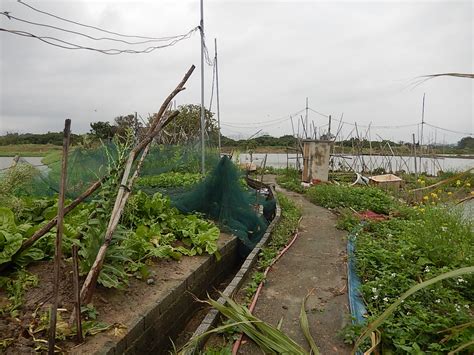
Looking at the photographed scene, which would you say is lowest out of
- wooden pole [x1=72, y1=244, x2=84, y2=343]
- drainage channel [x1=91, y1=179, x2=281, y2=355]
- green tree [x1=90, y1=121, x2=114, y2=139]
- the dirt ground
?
drainage channel [x1=91, y1=179, x2=281, y2=355]

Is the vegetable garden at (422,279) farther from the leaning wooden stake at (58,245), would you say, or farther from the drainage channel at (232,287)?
the leaning wooden stake at (58,245)

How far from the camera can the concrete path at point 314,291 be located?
3.05 metres

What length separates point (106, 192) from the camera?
10.3 ft

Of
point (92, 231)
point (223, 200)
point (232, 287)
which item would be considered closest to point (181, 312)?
point (232, 287)

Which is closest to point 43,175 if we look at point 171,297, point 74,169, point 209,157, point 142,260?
point 74,169

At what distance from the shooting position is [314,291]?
157 inches

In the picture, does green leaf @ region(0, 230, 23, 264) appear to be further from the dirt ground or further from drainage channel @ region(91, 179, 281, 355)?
drainage channel @ region(91, 179, 281, 355)

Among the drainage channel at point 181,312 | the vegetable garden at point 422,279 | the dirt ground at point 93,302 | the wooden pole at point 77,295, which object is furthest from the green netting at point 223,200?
the wooden pole at point 77,295

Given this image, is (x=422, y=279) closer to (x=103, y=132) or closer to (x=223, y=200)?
(x=223, y=200)

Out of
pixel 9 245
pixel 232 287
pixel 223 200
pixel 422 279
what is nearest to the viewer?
pixel 9 245

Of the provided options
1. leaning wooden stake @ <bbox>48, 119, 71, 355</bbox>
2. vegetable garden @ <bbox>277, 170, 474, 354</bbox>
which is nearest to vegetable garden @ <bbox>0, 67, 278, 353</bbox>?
leaning wooden stake @ <bbox>48, 119, 71, 355</bbox>

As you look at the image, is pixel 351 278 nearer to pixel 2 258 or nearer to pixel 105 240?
pixel 105 240

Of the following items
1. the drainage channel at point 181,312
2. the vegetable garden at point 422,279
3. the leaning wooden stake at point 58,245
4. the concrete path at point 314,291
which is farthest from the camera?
the concrete path at point 314,291

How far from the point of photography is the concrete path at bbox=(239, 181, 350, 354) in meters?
3.05
